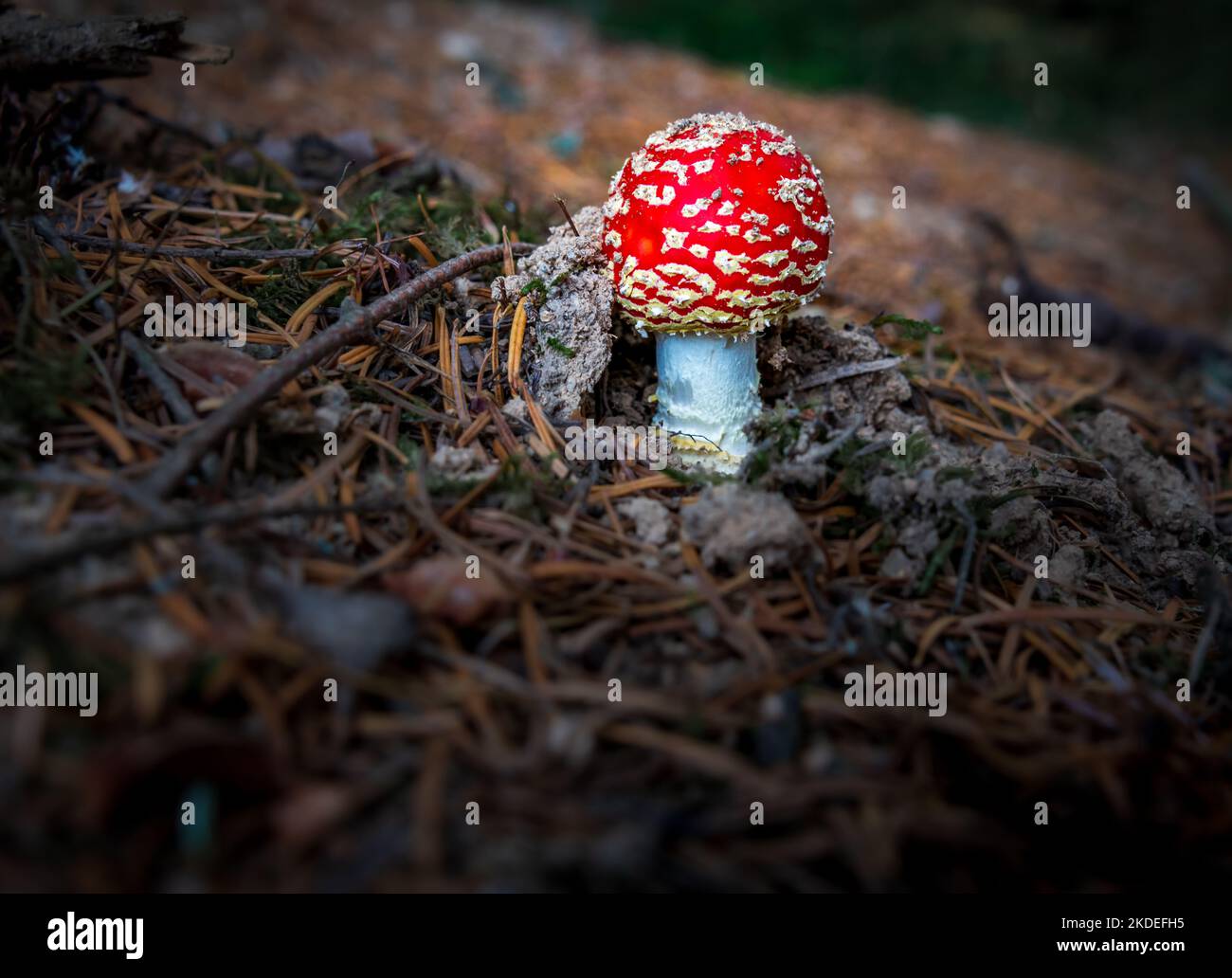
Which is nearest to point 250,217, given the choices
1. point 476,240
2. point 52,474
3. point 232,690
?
point 476,240

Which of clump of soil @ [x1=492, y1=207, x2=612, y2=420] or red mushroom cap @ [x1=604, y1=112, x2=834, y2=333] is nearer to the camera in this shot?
red mushroom cap @ [x1=604, y1=112, x2=834, y2=333]

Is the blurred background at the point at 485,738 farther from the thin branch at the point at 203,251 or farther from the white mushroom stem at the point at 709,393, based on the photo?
the white mushroom stem at the point at 709,393

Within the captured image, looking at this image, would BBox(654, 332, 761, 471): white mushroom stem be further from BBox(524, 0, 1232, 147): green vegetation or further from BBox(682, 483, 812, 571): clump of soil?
BBox(524, 0, 1232, 147): green vegetation

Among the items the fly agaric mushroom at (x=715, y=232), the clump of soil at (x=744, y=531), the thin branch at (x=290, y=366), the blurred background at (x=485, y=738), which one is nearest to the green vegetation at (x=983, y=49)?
the blurred background at (x=485, y=738)

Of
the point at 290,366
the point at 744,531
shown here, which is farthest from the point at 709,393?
the point at 290,366

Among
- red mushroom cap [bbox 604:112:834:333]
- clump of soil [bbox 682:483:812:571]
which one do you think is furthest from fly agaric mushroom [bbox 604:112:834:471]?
clump of soil [bbox 682:483:812:571]

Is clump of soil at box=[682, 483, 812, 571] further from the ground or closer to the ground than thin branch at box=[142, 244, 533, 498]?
closer to the ground

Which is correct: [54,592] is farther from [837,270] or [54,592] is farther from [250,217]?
[837,270]
